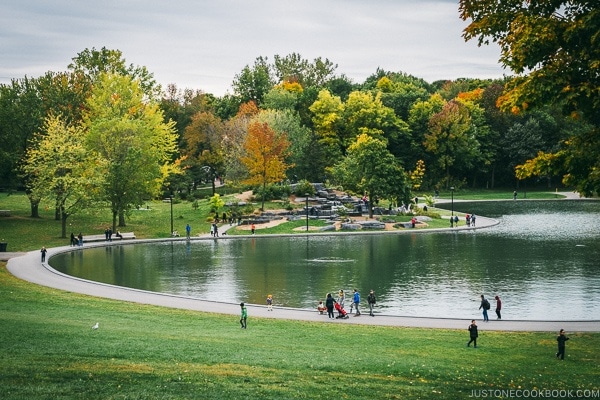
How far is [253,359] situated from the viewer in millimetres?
23562

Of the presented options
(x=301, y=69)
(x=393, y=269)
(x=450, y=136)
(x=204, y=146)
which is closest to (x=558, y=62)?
(x=393, y=269)

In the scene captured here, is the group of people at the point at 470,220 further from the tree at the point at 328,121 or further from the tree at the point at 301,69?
the tree at the point at 301,69

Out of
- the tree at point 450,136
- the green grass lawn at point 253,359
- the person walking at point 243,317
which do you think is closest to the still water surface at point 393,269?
the person walking at point 243,317

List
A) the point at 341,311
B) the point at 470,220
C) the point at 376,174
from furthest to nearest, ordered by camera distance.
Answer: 1. the point at 376,174
2. the point at 470,220
3. the point at 341,311

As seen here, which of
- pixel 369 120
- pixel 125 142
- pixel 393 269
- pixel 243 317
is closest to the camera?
pixel 243 317

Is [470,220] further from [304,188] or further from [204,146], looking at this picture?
[204,146]

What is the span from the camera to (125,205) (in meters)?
72.8

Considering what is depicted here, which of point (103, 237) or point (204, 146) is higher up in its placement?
point (204, 146)

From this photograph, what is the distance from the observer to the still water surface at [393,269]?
39.1 meters

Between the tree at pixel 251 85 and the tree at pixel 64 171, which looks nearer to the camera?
the tree at pixel 64 171

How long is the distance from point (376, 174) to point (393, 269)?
108 ft

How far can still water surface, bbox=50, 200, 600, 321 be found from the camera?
3909cm

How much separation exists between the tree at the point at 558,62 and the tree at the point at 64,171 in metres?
53.3

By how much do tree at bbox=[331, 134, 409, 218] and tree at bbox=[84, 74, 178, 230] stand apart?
71.2ft
